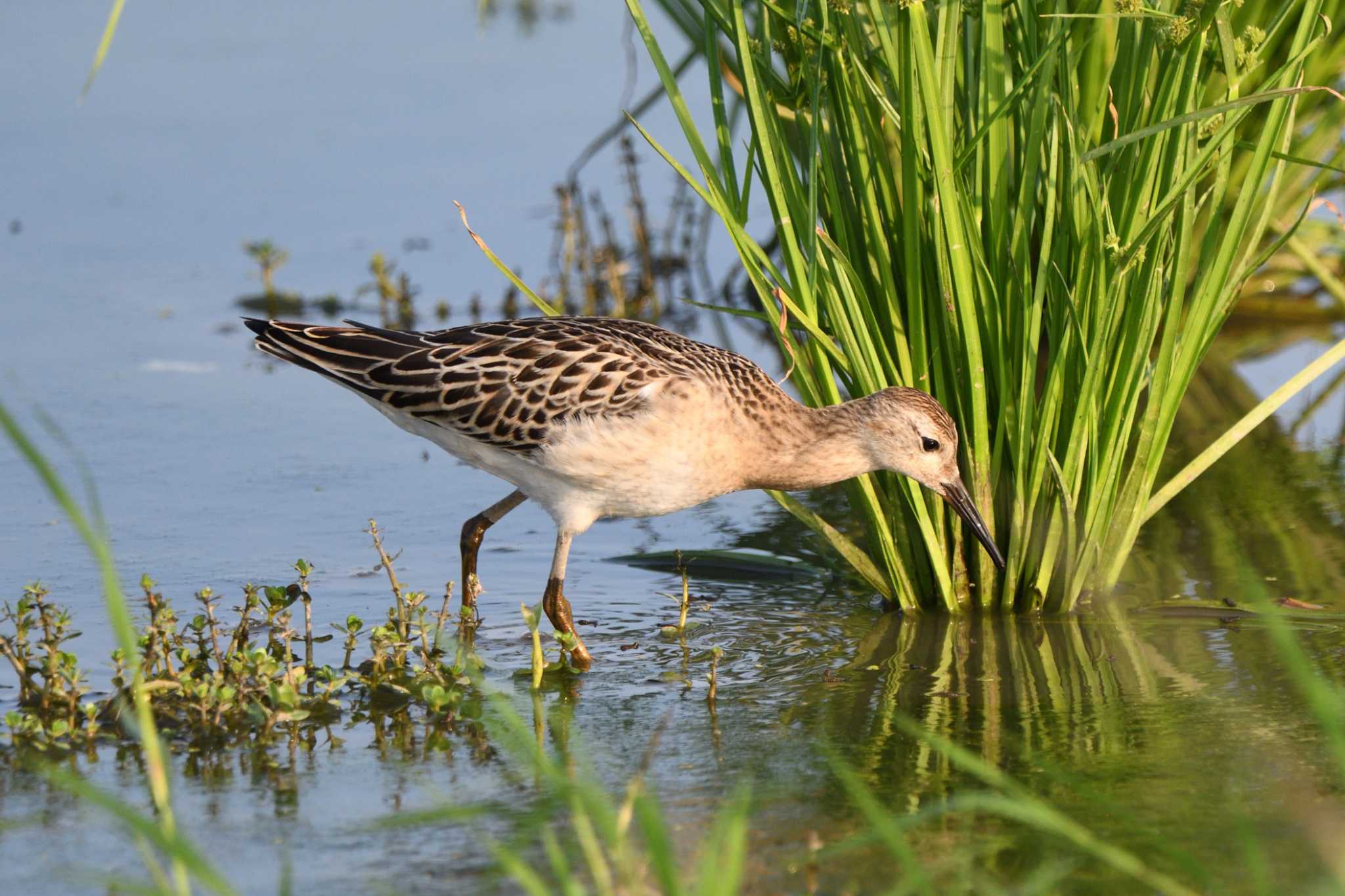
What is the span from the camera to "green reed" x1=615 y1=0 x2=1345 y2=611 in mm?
5512

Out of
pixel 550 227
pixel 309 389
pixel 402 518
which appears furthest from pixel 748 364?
pixel 550 227

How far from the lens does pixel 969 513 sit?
20.1ft

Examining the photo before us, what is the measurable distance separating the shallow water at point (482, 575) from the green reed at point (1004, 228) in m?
0.43

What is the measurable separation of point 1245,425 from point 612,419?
219 centimetres

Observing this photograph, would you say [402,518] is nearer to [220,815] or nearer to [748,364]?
[748,364]

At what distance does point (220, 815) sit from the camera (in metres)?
4.65

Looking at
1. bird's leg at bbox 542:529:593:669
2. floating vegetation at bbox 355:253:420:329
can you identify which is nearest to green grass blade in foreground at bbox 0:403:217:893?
bird's leg at bbox 542:529:593:669

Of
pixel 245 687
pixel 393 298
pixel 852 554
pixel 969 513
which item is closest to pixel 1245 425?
pixel 969 513

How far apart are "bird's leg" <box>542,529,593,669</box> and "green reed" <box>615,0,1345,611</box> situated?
0.83 m

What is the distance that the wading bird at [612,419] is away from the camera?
612 centimetres

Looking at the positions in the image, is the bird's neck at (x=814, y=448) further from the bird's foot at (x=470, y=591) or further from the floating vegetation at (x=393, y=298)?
the floating vegetation at (x=393, y=298)

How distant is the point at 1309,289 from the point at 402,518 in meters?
5.81

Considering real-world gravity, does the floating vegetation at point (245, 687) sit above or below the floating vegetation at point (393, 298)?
below

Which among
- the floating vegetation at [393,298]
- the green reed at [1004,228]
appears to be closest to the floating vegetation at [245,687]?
the green reed at [1004,228]
